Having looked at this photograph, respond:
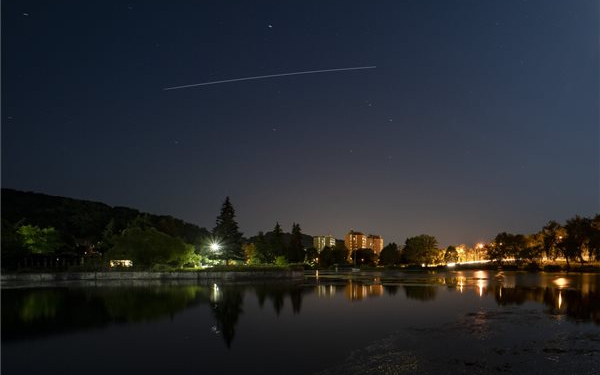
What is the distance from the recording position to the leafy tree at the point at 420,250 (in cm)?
11056

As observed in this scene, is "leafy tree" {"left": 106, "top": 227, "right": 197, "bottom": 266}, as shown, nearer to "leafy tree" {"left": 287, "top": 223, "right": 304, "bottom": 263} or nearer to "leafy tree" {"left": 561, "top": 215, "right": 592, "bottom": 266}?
"leafy tree" {"left": 287, "top": 223, "right": 304, "bottom": 263}

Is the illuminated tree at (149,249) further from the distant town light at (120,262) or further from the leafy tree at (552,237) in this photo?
the leafy tree at (552,237)

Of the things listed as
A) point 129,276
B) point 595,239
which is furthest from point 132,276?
point 595,239

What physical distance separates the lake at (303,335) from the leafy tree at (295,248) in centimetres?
6242

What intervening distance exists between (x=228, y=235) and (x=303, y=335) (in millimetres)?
52536

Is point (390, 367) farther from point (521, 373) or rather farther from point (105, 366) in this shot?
point (105, 366)

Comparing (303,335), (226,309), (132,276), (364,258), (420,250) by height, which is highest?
(303,335)

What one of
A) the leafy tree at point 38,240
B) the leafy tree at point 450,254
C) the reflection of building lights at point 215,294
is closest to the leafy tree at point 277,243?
the leafy tree at point 38,240

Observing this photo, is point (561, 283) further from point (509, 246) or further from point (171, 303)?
point (509, 246)

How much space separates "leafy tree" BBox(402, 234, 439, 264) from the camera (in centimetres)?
11056

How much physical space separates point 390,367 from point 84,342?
12424 millimetres

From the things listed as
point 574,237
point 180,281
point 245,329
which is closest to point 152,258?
point 180,281

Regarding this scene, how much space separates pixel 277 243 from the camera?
293 ft

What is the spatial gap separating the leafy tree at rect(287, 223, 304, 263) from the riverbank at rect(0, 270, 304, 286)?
42488 mm
